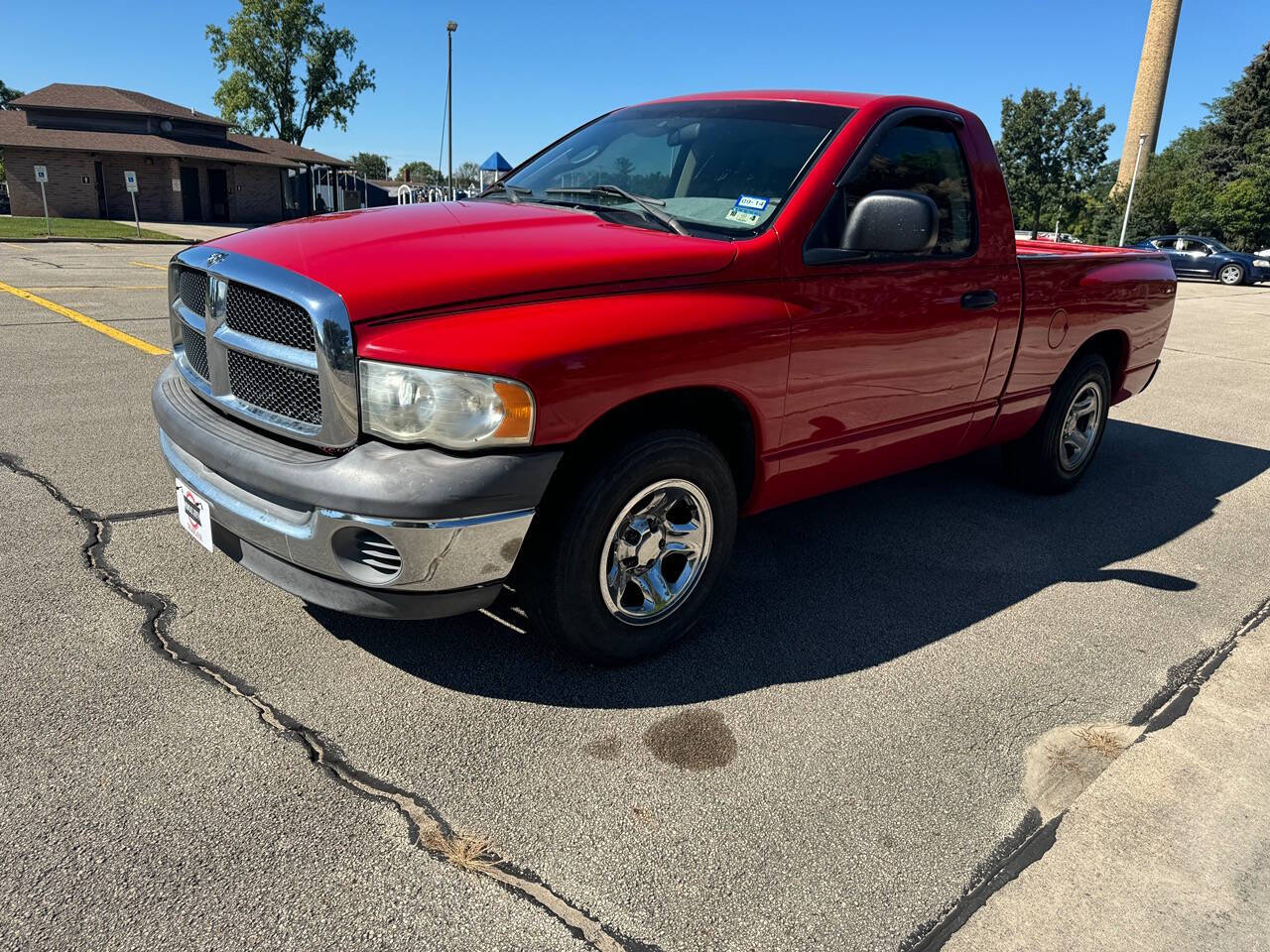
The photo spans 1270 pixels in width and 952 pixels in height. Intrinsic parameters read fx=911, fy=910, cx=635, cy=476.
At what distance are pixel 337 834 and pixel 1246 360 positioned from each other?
40.9 ft

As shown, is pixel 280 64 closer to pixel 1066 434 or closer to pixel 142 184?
pixel 142 184

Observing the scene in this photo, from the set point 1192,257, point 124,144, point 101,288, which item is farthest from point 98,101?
point 1192,257

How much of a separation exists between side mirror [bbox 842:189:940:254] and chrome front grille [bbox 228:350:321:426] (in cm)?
190

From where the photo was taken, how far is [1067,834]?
2428 millimetres

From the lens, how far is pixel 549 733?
2.72 metres

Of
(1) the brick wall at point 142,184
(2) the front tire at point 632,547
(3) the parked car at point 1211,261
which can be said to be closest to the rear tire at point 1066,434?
(2) the front tire at point 632,547

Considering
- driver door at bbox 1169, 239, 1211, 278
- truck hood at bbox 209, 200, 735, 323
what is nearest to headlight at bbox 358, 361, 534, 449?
truck hood at bbox 209, 200, 735, 323

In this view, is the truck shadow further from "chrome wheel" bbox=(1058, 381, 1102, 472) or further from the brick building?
the brick building

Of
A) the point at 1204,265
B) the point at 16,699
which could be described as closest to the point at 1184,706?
the point at 16,699

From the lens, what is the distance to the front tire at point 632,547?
2.70 meters

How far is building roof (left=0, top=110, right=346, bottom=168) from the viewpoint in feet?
122

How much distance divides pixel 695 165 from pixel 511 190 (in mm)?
855

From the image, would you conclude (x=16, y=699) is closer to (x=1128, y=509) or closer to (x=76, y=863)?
(x=76, y=863)

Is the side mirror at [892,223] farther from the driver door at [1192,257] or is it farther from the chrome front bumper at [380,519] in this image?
the driver door at [1192,257]
